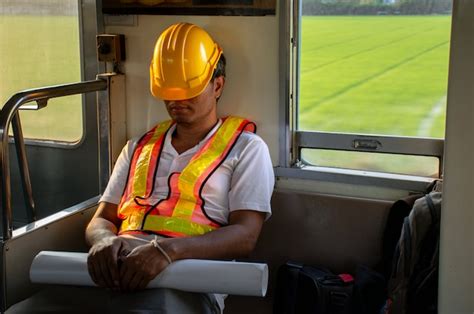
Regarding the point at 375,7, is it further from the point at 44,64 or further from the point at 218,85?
the point at 44,64


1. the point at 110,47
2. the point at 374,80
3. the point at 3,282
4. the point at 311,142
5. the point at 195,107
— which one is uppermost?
the point at 110,47

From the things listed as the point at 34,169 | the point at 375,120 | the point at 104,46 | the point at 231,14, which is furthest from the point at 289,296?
the point at 34,169

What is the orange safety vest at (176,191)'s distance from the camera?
2695 millimetres

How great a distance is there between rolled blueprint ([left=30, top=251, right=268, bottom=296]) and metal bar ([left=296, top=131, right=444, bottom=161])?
0.85m

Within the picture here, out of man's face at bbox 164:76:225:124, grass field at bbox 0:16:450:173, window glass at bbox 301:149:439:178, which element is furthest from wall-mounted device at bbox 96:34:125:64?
window glass at bbox 301:149:439:178

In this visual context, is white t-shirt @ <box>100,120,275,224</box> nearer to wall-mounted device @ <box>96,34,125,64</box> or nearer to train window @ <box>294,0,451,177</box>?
train window @ <box>294,0,451,177</box>

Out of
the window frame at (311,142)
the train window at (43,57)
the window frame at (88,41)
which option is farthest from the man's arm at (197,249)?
the train window at (43,57)

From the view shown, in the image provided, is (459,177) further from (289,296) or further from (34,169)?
(34,169)

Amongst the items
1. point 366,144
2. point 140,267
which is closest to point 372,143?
point 366,144

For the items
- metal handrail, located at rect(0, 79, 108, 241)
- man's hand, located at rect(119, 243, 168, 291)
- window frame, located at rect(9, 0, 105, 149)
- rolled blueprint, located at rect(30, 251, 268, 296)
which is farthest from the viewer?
window frame, located at rect(9, 0, 105, 149)

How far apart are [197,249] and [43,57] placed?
1687 millimetres

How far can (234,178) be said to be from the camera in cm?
273

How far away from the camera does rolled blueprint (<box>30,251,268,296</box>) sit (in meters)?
2.24

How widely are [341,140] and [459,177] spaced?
2.93ft
